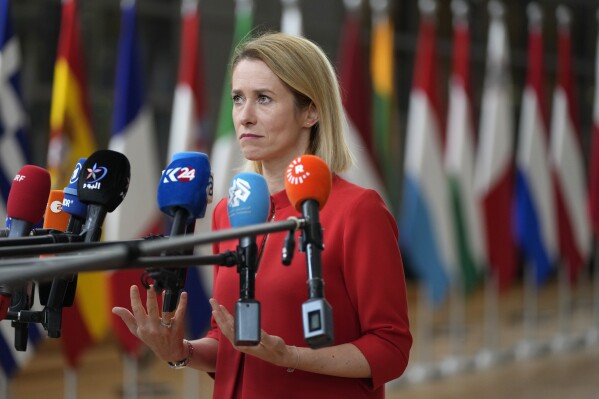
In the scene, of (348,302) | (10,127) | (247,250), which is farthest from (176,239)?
(10,127)

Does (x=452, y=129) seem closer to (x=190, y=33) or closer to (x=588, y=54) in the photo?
(x=190, y=33)

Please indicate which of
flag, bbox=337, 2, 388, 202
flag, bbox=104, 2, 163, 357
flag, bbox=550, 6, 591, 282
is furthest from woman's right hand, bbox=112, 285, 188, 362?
flag, bbox=550, 6, 591, 282

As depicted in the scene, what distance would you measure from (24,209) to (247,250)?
433mm

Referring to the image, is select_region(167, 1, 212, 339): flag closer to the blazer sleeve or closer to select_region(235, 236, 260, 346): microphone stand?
the blazer sleeve

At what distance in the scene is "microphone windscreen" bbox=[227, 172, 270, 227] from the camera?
1583 millimetres

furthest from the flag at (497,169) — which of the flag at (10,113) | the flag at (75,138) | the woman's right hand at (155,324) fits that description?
the woman's right hand at (155,324)

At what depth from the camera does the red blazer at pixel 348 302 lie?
1890mm

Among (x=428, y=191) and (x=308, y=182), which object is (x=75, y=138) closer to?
(x=428, y=191)

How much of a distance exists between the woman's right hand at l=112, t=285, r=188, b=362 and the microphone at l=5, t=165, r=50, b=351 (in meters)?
0.17

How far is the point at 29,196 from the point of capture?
5.65 feet

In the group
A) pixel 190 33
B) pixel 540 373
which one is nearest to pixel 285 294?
pixel 190 33

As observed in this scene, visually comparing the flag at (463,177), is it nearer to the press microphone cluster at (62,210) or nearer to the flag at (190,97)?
the flag at (190,97)

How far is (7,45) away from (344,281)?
4.42 metres

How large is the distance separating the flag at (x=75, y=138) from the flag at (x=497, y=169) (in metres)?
3.69
